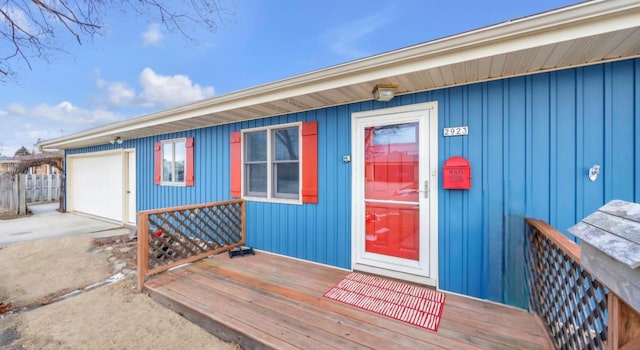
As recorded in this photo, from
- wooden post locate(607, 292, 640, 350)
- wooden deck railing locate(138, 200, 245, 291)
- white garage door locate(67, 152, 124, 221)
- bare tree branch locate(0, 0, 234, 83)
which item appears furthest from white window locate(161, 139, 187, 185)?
wooden post locate(607, 292, 640, 350)

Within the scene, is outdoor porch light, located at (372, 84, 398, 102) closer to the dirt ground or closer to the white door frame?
the white door frame

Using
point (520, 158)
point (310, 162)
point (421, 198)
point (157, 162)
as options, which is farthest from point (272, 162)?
point (157, 162)

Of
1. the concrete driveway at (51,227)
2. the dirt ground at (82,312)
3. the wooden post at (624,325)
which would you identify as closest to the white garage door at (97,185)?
the concrete driveway at (51,227)

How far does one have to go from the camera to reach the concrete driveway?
562 cm

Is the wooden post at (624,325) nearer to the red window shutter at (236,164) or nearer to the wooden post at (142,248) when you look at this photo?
the wooden post at (142,248)

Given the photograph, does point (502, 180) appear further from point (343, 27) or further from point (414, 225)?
point (343, 27)

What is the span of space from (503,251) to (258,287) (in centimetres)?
255

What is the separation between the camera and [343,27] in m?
5.68

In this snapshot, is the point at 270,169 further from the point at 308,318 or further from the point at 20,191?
the point at 20,191

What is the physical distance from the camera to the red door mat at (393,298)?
2.23 m

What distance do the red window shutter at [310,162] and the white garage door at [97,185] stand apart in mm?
5787

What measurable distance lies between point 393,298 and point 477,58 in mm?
2293

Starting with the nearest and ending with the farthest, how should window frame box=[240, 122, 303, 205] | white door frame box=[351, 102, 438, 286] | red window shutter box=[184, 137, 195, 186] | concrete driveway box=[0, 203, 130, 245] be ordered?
1. white door frame box=[351, 102, 438, 286]
2. window frame box=[240, 122, 303, 205]
3. red window shutter box=[184, 137, 195, 186]
4. concrete driveway box=[0, 203, 130, 245]

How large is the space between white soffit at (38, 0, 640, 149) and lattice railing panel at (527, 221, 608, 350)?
4.70ft
